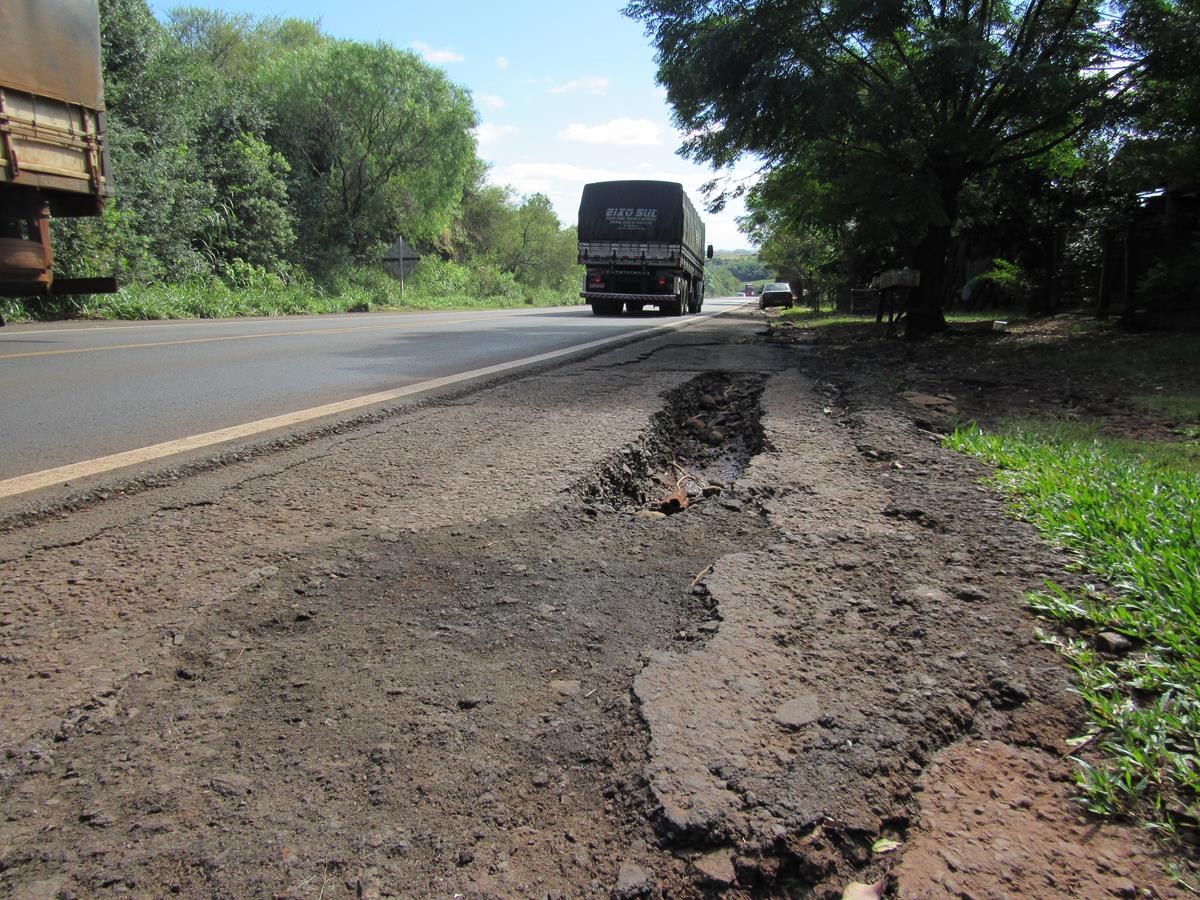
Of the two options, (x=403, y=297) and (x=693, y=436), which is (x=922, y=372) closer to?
(x=693, y=436)

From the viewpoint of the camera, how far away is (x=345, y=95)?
102 feet

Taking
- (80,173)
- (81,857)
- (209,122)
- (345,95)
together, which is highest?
(345,95)

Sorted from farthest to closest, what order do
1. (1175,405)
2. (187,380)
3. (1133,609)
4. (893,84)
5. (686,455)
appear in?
(893,84)
(187,380)
(1175,405)
(686,455)
(1133,609)

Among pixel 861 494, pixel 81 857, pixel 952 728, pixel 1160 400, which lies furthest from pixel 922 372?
pixel 81 857

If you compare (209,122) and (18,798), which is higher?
(209,122)

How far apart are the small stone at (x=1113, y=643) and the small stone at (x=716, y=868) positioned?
1.22 m

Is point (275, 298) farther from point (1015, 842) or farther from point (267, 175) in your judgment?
point (1015, 842)

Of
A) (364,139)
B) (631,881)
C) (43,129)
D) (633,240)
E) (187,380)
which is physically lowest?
(631,881)

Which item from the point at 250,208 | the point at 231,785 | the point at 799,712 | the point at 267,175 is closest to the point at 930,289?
the point at 799,712

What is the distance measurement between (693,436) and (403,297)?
27411 mm

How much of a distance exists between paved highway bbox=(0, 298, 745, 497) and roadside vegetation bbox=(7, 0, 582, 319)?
24.4ft

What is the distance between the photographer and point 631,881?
118cm

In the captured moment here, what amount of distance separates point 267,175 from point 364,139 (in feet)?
25.3

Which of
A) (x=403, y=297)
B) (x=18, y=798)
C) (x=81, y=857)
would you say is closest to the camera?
(x=81, y=857)
